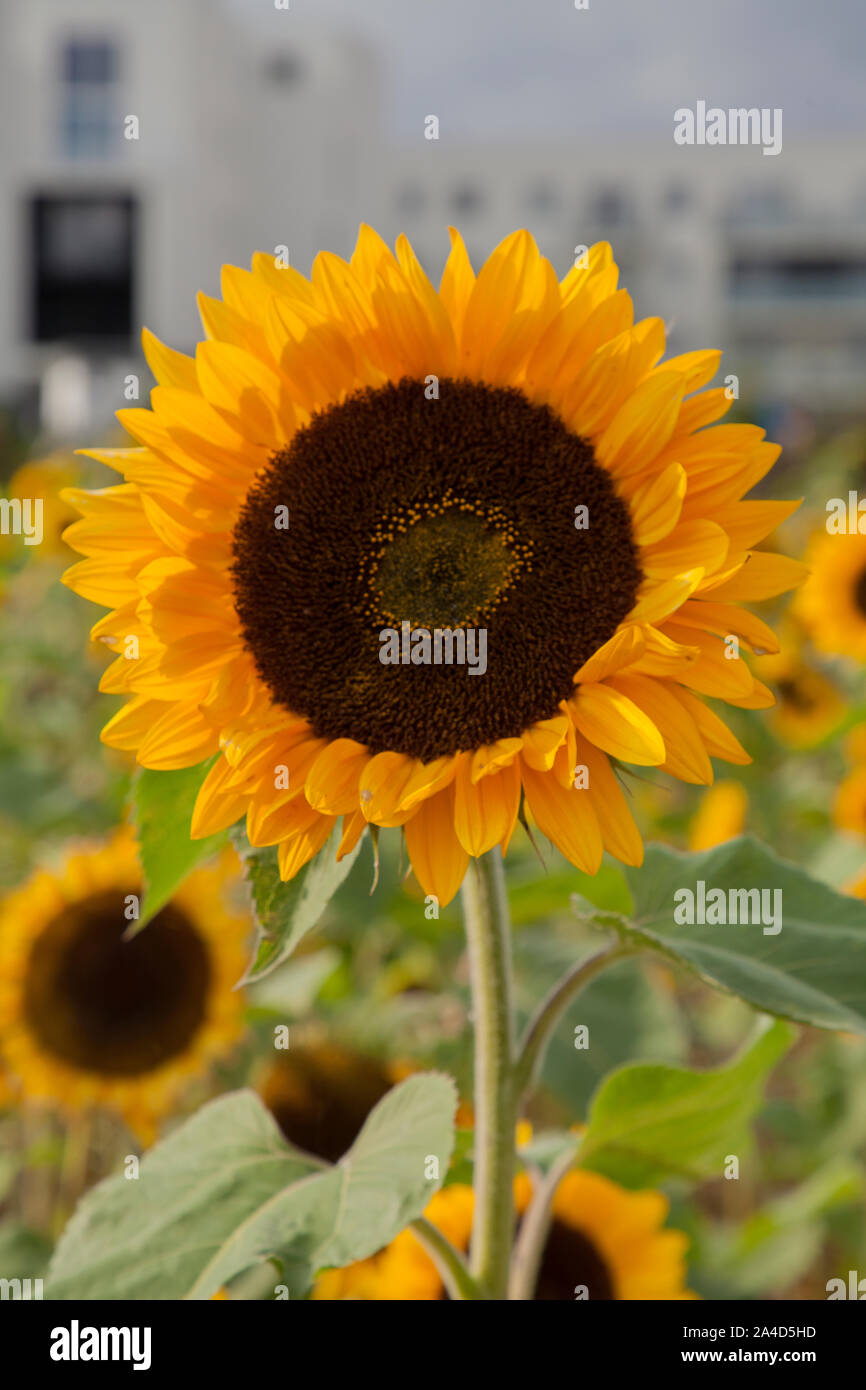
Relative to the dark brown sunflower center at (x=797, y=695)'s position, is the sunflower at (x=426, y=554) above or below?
below

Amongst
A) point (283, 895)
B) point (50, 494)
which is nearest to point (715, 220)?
point (50, 494)

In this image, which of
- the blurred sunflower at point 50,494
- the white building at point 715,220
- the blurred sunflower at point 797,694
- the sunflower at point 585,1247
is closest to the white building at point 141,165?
the white building at point 715,220

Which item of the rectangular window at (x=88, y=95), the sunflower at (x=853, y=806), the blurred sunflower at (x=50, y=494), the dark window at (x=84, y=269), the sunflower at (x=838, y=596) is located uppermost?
the rectangular window at (x=88, y=95)

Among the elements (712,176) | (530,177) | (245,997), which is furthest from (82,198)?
(245,997)

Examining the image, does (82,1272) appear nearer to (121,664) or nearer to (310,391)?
(121,664)

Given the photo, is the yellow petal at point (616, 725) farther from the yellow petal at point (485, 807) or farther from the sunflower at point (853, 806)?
the sunflower at point (853, 806)
